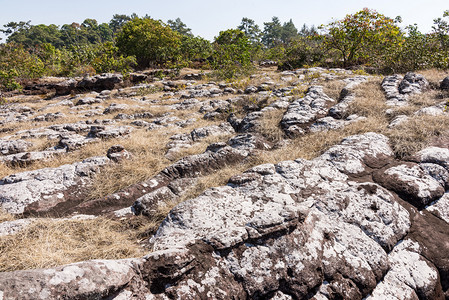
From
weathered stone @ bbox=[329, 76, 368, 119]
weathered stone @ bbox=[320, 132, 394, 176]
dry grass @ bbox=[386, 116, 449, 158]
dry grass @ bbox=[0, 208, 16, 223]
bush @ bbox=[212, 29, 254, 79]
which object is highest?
bush @ bbox=[212, 29, 254, 79]

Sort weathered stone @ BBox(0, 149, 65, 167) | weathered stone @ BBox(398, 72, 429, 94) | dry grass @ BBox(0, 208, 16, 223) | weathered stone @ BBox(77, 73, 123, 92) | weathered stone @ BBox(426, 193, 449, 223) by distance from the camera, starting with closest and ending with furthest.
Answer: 1. weathered stone @ BBox(426, 193, 449, 223)
2. dry grass @ BBox(0, 208, 16, 223)
3. weathered stone @ BBox(0, 149, 65, 167)
4. weathered stone @ BBox(398, 72, 429, 94)
5. weathered stone @ BBox(77, 73, 123, 92)

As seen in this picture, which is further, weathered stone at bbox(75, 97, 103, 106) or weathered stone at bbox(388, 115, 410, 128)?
weathered stone at bbox(75, 97, 103, 106)

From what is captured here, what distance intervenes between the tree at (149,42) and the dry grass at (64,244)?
24.6 m

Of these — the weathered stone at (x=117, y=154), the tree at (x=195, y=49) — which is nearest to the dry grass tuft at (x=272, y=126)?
the weathered stone at (x=117, y=154)

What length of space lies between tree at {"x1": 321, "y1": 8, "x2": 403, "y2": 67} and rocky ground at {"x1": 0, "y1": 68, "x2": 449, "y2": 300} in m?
8.46

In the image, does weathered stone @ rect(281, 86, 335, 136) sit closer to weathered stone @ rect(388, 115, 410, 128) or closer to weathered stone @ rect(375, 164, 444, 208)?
weathered stone @ rect(388, 115, 410, 128)

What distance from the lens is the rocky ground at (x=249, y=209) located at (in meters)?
2.17

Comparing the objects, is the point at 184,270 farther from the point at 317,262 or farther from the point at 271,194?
the point at 271,194

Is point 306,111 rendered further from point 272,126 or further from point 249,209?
point 249,209

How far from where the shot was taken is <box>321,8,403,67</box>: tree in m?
14.2

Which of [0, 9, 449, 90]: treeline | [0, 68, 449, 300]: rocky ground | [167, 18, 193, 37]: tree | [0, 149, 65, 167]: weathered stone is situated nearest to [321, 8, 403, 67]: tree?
[0, 9, 449, 90]: treeline

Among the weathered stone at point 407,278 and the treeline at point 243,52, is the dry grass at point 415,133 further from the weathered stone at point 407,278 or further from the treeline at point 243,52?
the treeline at point 243,52

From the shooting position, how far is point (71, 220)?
11.4 feet

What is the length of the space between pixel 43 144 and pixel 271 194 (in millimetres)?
7173
